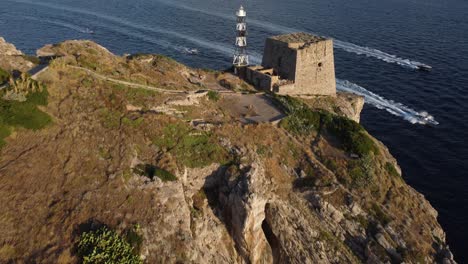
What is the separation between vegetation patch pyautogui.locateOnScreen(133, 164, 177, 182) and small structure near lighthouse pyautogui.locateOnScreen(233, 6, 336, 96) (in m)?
29.4

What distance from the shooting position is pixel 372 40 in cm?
11619

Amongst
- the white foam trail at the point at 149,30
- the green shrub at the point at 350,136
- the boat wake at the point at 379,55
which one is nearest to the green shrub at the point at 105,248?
the green shrub at the point at 350,136

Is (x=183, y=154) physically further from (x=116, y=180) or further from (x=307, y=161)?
(x=307, y=161)

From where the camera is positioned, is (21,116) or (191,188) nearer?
(21,116)

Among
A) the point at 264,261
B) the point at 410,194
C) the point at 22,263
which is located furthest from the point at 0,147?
the point at 410,194

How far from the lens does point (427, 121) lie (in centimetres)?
7106

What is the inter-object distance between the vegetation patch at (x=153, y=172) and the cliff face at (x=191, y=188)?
0.24 m

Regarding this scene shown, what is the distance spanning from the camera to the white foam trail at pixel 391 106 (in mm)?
71906

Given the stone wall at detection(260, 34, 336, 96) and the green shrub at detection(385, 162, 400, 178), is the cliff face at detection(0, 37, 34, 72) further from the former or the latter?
the green shrub at detection(385, 162, 400, 178)

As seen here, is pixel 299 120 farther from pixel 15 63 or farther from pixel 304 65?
pixel 15 63

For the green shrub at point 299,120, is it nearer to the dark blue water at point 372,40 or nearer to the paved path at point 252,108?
the paved path at point 252,108

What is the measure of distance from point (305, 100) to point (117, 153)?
32.6 metres

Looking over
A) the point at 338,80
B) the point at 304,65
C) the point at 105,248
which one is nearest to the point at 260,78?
the point at 304,65

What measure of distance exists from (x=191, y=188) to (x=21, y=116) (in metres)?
15.4
